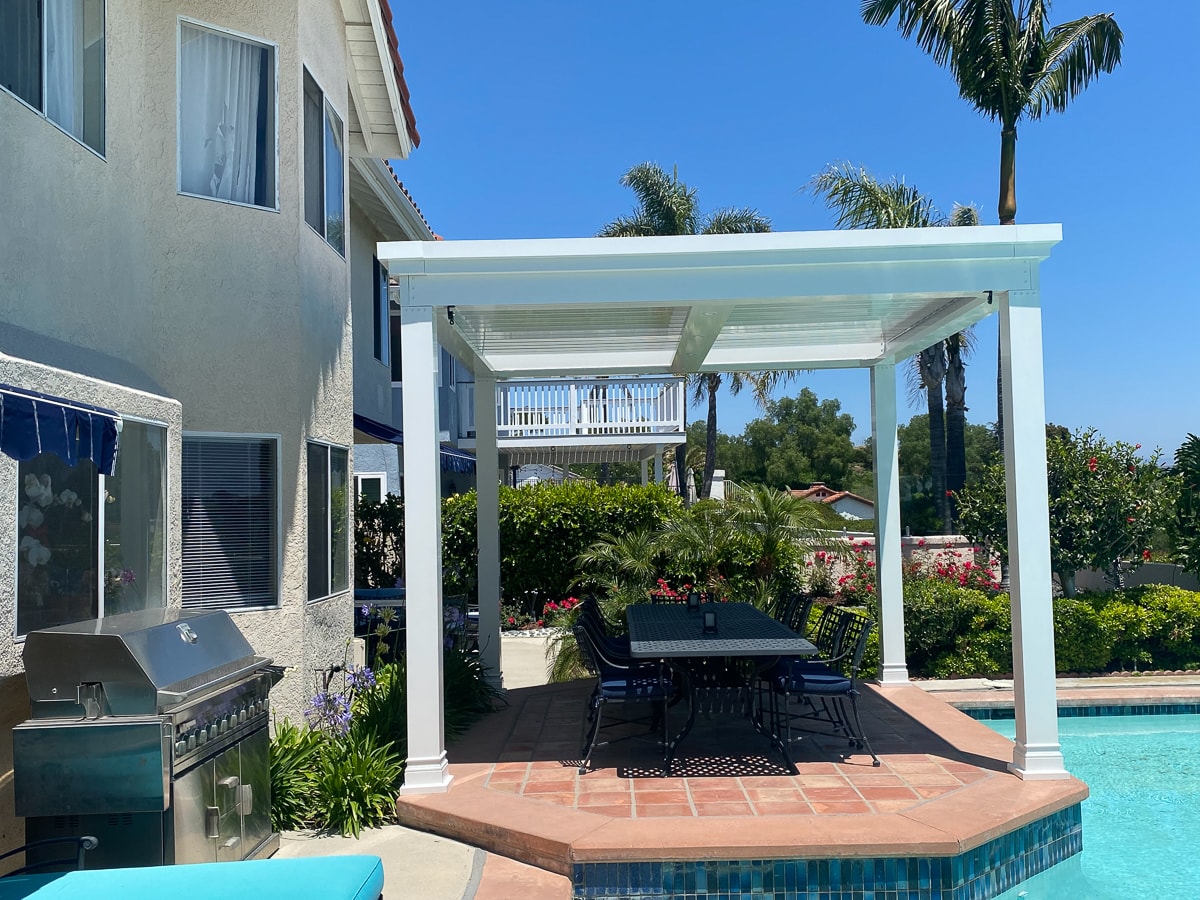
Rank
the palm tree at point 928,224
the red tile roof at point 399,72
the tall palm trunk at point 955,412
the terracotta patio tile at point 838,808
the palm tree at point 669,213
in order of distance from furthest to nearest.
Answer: the palm tree at point 669,213, the tall palm trunk at point 955,412, the palm tree at point 928,224, the red tile roof at point 399,72, the terracotta patio tile at point 838,808

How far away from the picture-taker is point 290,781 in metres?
6.62

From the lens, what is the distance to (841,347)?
10.4 meters

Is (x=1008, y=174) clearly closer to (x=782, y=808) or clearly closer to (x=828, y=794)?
(x=828, y=794)

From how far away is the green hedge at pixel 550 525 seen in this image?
1661 cm

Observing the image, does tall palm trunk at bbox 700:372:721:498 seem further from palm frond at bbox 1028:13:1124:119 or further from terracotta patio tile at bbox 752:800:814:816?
terracotta patio tile at bbox 752:800:814:816

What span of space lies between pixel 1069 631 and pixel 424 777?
9.62 meters

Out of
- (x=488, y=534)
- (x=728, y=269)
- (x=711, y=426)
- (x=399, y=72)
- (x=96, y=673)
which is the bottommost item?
(x=96, y=673)

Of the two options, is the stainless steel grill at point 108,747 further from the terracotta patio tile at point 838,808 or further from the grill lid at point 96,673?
the terracotta patio tile at point 838,808

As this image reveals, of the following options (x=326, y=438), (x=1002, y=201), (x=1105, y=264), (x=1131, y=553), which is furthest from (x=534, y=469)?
(x=326, y=438)

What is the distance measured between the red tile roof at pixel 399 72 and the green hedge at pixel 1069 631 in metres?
8.48

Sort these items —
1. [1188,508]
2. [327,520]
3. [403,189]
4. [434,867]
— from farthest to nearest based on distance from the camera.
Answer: [403,189], [1188,508], [327,520], [434,867]

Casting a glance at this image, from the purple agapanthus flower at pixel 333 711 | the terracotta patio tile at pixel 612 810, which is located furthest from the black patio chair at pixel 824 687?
the purple agapanthus flower at pixel 333 711

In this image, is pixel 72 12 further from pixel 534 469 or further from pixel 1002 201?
pixel 534 469

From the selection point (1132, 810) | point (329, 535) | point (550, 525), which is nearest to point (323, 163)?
point (329, 535)
